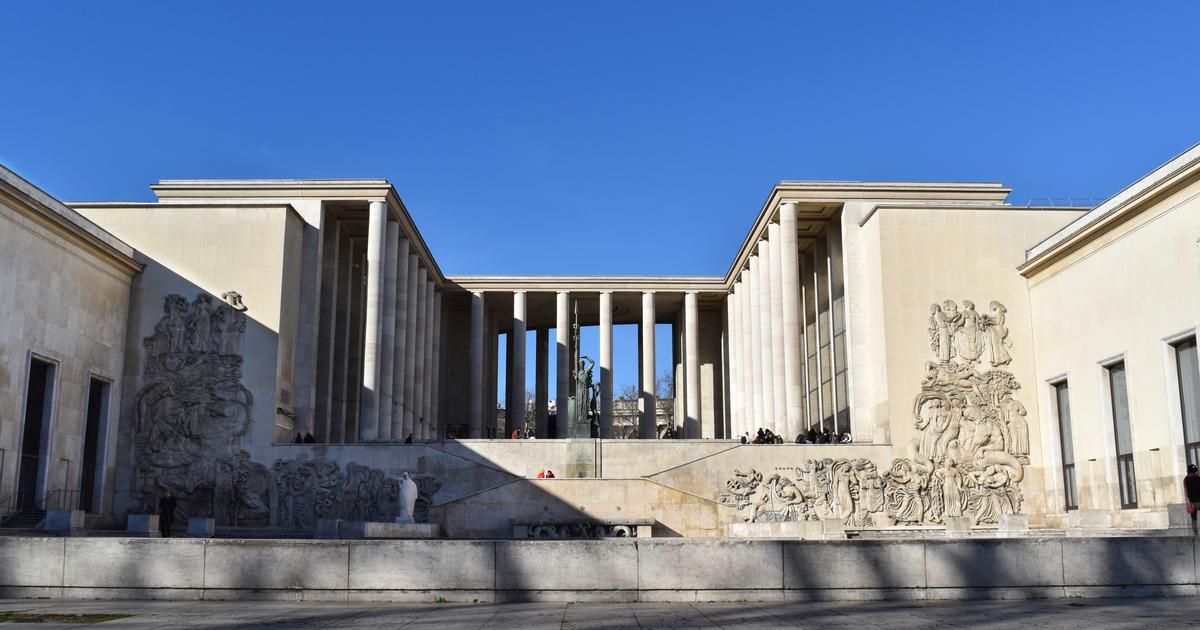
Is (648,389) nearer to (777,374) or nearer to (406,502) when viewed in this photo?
(777,374)

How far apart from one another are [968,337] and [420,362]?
76.5 ft

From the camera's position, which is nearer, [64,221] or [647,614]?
[647,614]

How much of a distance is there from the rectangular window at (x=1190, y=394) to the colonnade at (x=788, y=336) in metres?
13.1

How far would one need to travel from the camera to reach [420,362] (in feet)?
152

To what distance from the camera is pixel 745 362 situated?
1865 inches

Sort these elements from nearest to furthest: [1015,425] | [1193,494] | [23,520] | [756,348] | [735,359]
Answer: [1193,494]
[23,520]
[1015,425]
[756,348]
[735,359]

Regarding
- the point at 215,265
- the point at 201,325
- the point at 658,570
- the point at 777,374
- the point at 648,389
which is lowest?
the point at 658,570

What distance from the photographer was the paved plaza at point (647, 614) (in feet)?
33.1

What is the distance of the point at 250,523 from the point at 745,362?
77.9 feet

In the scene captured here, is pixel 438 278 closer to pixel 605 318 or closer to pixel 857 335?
pixel 605 318

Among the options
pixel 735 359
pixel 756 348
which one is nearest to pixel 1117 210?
pixel 756 348

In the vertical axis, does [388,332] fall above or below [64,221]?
below

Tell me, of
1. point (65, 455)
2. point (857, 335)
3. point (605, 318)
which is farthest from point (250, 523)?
point (605, 318)

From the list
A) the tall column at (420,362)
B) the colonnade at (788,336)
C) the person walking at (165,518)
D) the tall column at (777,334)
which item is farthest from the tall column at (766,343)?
the person walking at (165,518)
